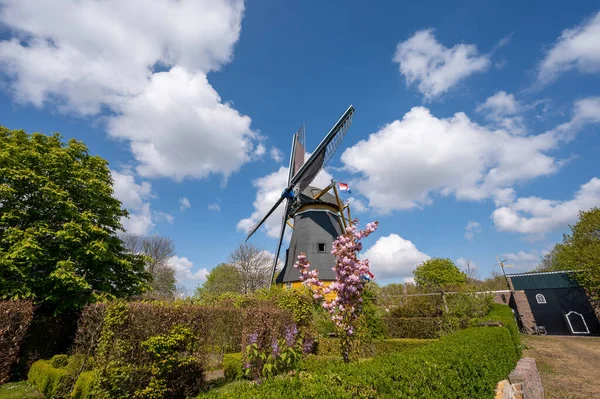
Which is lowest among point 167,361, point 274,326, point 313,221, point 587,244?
point 167,361

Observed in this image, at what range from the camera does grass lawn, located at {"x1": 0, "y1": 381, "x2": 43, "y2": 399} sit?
27.0ft

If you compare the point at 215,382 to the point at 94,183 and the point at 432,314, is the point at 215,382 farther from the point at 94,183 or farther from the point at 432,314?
the point at 432,314

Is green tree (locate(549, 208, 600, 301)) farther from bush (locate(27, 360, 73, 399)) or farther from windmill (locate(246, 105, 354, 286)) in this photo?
bush (locate(27, 360, 73, 399))

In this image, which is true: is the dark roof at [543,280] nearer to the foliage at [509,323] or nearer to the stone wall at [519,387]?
the foliage at [509,323]

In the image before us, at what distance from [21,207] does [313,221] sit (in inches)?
785

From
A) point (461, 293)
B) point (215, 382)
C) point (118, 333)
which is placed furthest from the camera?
point (461, 293)

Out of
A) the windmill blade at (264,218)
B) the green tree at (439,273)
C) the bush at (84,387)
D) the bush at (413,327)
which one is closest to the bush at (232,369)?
the bush at (84,387)

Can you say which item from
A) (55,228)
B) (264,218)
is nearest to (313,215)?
(264,218)

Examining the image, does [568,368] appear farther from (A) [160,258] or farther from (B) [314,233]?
(A) [160,258]

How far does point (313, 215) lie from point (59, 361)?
65.9 ft

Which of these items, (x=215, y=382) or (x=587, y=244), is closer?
(x=215, y=382)

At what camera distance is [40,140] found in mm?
13383

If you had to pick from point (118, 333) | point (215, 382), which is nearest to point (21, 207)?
point (118, 333)

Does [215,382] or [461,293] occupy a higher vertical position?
[461,293]
